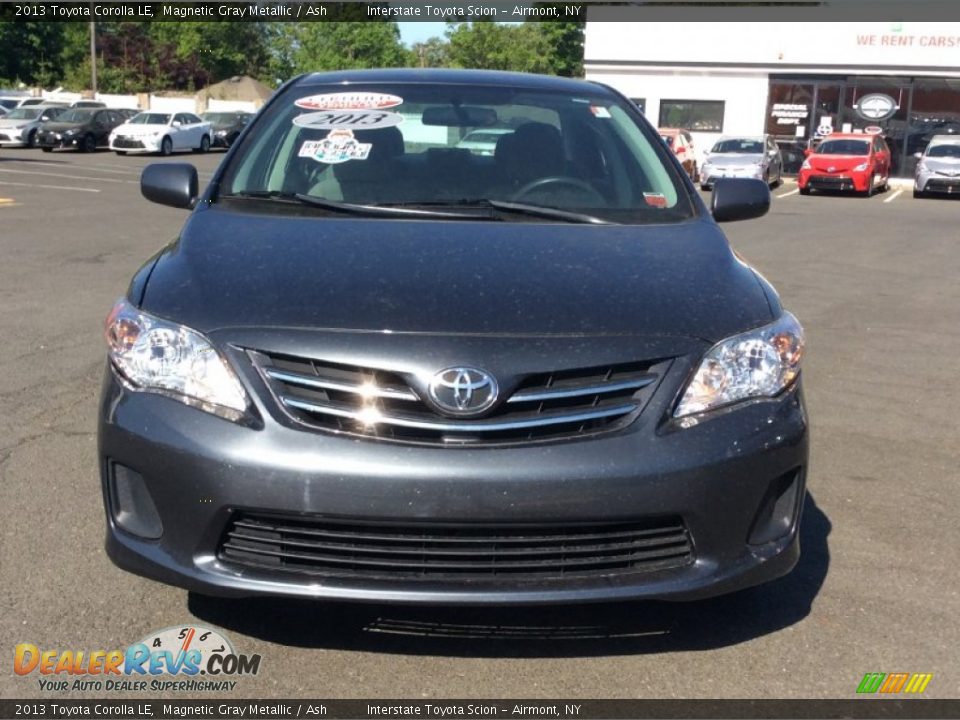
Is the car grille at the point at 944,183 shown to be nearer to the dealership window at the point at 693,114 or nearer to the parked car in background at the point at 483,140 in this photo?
the dealership window at the point at 693,114

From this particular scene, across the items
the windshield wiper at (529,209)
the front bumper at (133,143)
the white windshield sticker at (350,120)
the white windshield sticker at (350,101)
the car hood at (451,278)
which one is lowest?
the front bumper at (133,143)

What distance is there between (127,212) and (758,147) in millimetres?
17720

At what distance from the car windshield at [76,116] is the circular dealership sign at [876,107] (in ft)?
83.6

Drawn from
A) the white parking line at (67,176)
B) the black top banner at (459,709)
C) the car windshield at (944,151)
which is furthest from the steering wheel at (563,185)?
the car windshield at (944,151)

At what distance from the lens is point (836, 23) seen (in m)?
36.8

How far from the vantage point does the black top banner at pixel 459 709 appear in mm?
2836

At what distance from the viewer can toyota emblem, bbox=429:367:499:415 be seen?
2.75 metres

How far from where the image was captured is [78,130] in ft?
119

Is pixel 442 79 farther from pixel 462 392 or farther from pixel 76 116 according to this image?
pixel 76 116

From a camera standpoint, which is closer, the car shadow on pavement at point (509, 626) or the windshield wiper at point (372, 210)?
the car shadow on pavement at point (509, 626)

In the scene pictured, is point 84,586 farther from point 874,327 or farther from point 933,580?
point 874,327

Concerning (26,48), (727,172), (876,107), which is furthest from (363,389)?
(26,48)

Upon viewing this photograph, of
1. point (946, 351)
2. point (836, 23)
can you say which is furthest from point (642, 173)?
point (836, 23)

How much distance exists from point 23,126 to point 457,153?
36.9 m
